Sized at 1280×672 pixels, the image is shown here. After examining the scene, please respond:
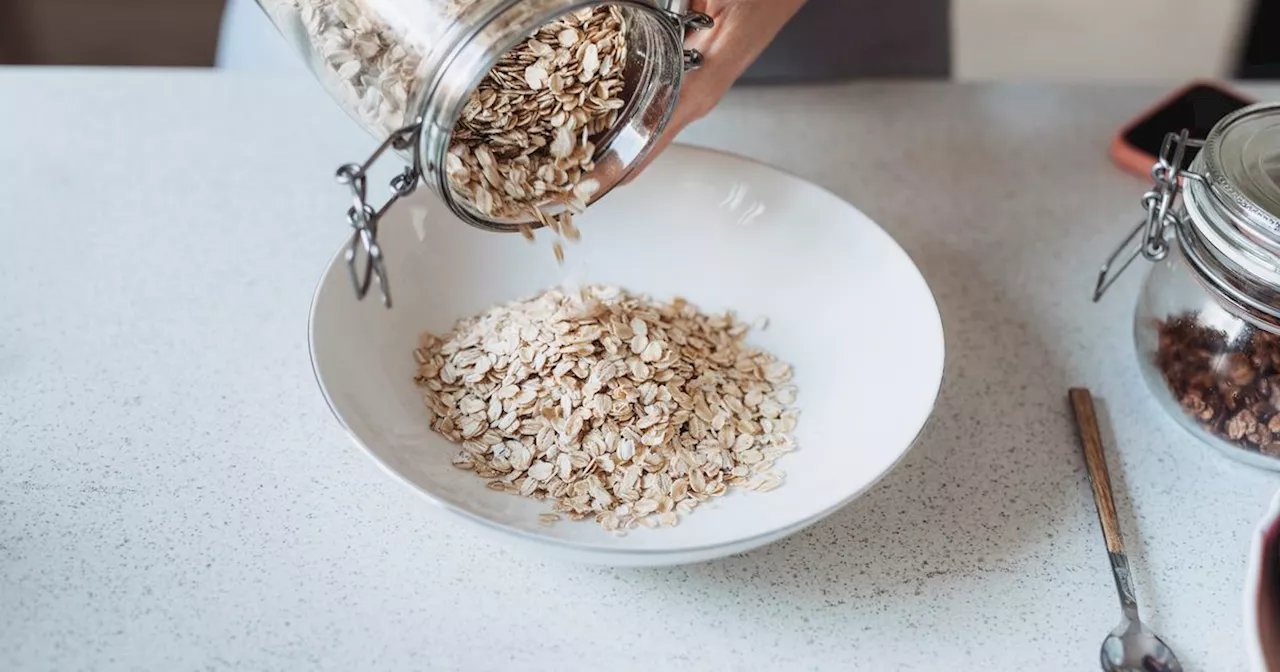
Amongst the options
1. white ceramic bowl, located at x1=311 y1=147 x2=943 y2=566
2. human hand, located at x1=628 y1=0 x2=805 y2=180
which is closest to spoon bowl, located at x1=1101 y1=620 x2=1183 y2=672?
white ceramic bowl, located at x1=311 y1=147 x2=943 y2=566

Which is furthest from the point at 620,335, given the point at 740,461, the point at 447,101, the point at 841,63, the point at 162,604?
the point at 841,63

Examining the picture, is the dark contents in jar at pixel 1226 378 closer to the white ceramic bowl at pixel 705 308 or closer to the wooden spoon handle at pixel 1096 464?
the wooden spoon handle at pixel 1096 464

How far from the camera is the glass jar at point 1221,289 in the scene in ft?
2.32

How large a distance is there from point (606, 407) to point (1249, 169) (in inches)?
18.1

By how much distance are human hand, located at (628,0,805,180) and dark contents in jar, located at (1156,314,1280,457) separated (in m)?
0.37

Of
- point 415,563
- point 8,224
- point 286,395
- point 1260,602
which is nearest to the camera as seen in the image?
point 1260,602

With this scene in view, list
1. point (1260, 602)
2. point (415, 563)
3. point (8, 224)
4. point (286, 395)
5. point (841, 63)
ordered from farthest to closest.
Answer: point (841, 63), point (8, 224), point (286, 395), point (415, 563), point (1260, 602)

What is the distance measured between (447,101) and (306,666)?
0.35 metres

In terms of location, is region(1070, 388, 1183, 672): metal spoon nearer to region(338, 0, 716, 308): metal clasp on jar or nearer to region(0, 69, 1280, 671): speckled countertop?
region(0, 69, 1280, 671): speckled countertop

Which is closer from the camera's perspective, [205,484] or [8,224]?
[205,484]

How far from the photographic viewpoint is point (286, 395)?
2.74ft

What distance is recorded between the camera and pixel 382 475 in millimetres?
772

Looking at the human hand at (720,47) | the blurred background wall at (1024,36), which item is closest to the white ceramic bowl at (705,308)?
the human hand at (720,47)

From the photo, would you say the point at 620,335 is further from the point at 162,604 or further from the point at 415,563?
the point at 162,604
